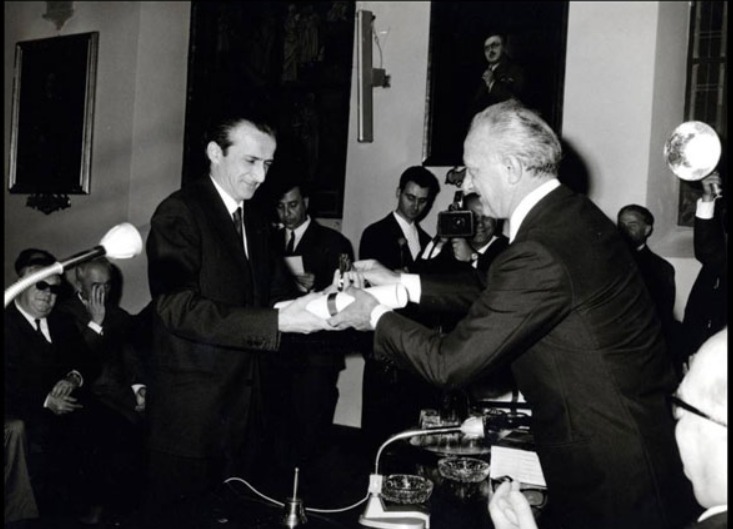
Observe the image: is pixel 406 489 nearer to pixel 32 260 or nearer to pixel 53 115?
pixel 32 260

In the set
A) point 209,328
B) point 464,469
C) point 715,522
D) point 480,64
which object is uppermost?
point 480,64

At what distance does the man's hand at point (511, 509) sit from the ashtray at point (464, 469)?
0.75 metres

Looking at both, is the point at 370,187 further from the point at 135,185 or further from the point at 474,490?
the point at 474,490

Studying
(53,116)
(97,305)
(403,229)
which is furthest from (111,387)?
(53,116)

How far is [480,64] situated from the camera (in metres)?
7.13

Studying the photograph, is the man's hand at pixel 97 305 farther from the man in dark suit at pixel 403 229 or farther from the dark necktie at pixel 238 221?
the dark necktie at pixel 238 221

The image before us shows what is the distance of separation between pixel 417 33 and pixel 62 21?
16.3 ft

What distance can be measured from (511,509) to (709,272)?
385 centimetres

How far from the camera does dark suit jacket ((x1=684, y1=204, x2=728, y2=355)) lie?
467cm

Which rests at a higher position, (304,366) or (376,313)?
(376,313)

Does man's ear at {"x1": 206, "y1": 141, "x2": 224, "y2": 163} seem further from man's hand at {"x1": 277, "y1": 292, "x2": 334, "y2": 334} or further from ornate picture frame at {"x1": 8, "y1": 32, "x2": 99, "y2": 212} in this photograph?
ornate picture frame at {"x1": 8, "y1": 32, "x2": 99, "y2": 212}

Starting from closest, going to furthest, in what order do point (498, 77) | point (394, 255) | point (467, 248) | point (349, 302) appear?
1. point (349, 302)
2. point (467, 248)
3. point (394, 255)
4. point (498, 77)

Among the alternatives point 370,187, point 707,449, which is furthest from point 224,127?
point 370,187

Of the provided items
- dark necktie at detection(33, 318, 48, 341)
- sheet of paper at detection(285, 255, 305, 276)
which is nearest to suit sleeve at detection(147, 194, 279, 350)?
dark necktie at detection(33, 318, 48, 341)
